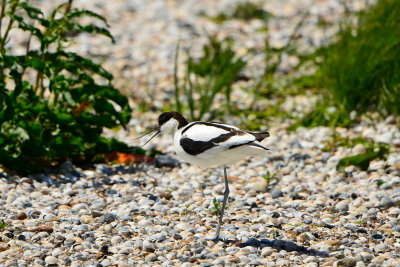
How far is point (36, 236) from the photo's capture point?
13.7 feet

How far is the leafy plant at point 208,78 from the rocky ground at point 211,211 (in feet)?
1.87

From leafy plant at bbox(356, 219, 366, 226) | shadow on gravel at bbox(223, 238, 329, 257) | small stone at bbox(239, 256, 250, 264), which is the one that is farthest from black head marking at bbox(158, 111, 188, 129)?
leafy plant at bbox(356, 219, 366, 226)

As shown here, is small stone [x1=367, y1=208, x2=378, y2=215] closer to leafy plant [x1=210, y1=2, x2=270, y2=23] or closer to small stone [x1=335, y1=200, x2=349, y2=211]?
small stone [x1=335, y1=200, x2=349, y2=211]

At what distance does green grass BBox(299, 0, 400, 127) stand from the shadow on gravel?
9.17 feet

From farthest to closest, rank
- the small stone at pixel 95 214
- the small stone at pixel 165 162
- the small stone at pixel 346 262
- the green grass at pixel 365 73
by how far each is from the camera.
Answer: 1. the green grass at pixel 365 73
2. the small stone at pixel 165 162
3. the small stone at pixel 95 214
4. the small stone at pixel 346 262

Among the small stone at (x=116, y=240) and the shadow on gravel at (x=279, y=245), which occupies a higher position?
the shadow on gravel at (x=279, y=245)

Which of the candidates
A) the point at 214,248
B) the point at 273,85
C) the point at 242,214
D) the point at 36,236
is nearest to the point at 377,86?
the point at 273,85

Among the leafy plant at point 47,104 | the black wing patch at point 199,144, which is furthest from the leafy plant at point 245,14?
the black wing patch at point 199,144

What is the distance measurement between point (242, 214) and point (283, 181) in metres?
0.91

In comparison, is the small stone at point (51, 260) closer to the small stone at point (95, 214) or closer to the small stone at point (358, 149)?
the small stone at point (95, 214)

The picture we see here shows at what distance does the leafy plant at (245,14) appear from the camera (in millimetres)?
A: 10547

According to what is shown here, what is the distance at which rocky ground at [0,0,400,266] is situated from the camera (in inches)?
157

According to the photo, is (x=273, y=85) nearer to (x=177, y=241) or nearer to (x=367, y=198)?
(x=367, y=198)

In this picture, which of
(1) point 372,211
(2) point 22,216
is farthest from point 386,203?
(2) point 22,216
